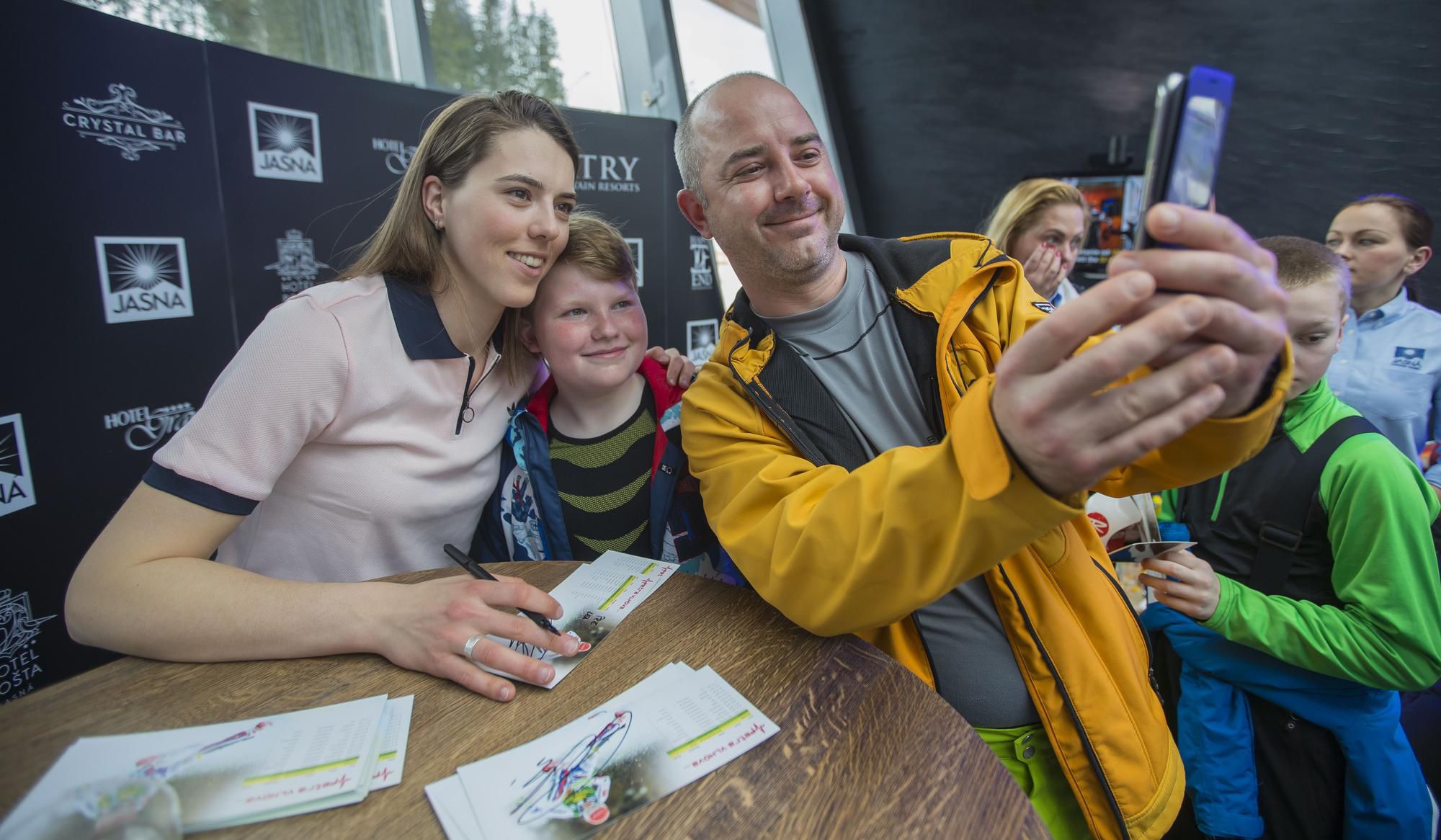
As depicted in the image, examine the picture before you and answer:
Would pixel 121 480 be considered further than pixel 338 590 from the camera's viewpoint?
Yes

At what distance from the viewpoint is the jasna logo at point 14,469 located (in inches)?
70.4

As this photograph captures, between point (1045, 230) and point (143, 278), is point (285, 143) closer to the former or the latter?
point (143, 278)

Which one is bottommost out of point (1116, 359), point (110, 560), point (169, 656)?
point (169, 656)

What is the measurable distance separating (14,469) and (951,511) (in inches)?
94.5

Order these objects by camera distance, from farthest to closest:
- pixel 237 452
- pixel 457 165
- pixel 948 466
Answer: pixel 457 165 → pixel 237 452 → pixel 948 466

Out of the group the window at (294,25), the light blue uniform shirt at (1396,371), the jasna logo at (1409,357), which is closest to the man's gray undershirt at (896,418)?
the light blue uniform shirt at (1396,371)

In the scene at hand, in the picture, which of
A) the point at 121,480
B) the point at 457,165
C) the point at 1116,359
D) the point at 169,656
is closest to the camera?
the point at 1116,359

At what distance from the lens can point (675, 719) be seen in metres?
0.86

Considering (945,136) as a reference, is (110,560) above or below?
below

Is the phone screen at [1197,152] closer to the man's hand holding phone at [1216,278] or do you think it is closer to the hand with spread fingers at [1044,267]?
the man's hand holding phone at [1216,278]

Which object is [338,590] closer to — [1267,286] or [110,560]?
[110,560]

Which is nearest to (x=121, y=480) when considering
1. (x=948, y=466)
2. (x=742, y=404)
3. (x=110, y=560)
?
(x=110, y=560)

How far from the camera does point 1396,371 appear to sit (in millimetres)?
2535

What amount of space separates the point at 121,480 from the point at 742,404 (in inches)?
79.1
